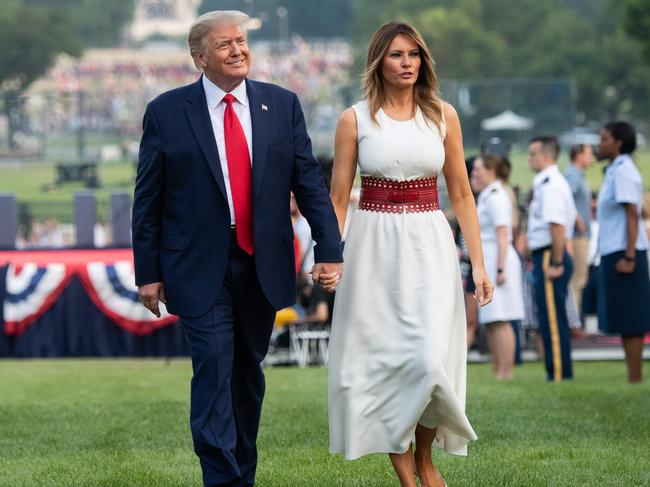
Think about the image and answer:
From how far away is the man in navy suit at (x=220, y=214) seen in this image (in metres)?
6.62

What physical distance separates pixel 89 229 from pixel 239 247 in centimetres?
1446

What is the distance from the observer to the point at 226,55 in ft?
21.9

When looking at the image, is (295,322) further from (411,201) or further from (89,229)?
(411,201)

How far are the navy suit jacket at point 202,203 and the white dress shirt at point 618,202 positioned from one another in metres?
5.28

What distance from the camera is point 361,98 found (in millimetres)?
7047

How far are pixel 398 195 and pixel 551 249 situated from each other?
18.3 feet

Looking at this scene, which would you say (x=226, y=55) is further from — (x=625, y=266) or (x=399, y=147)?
(x=625, y=266)

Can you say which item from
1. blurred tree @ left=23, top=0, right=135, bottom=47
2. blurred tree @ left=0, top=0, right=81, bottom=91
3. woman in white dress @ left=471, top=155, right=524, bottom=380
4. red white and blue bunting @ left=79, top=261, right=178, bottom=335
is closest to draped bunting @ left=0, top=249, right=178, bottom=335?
red white and blue bunting @ left=79, top=261, right=178, bottom=335

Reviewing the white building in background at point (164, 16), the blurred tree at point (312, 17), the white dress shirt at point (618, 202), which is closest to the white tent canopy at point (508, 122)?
the white dress shirt at point (618, 202)

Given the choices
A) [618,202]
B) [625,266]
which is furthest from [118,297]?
[618,202]

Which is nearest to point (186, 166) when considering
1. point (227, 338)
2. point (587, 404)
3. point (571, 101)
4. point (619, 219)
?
point (227, 338)

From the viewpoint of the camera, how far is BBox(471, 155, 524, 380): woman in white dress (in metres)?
12.6

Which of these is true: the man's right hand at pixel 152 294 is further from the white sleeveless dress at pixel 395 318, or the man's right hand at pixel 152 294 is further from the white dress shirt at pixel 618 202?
the white dress shirt at pixel 618 202

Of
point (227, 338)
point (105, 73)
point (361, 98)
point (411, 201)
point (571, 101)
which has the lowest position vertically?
point (227, 338)
